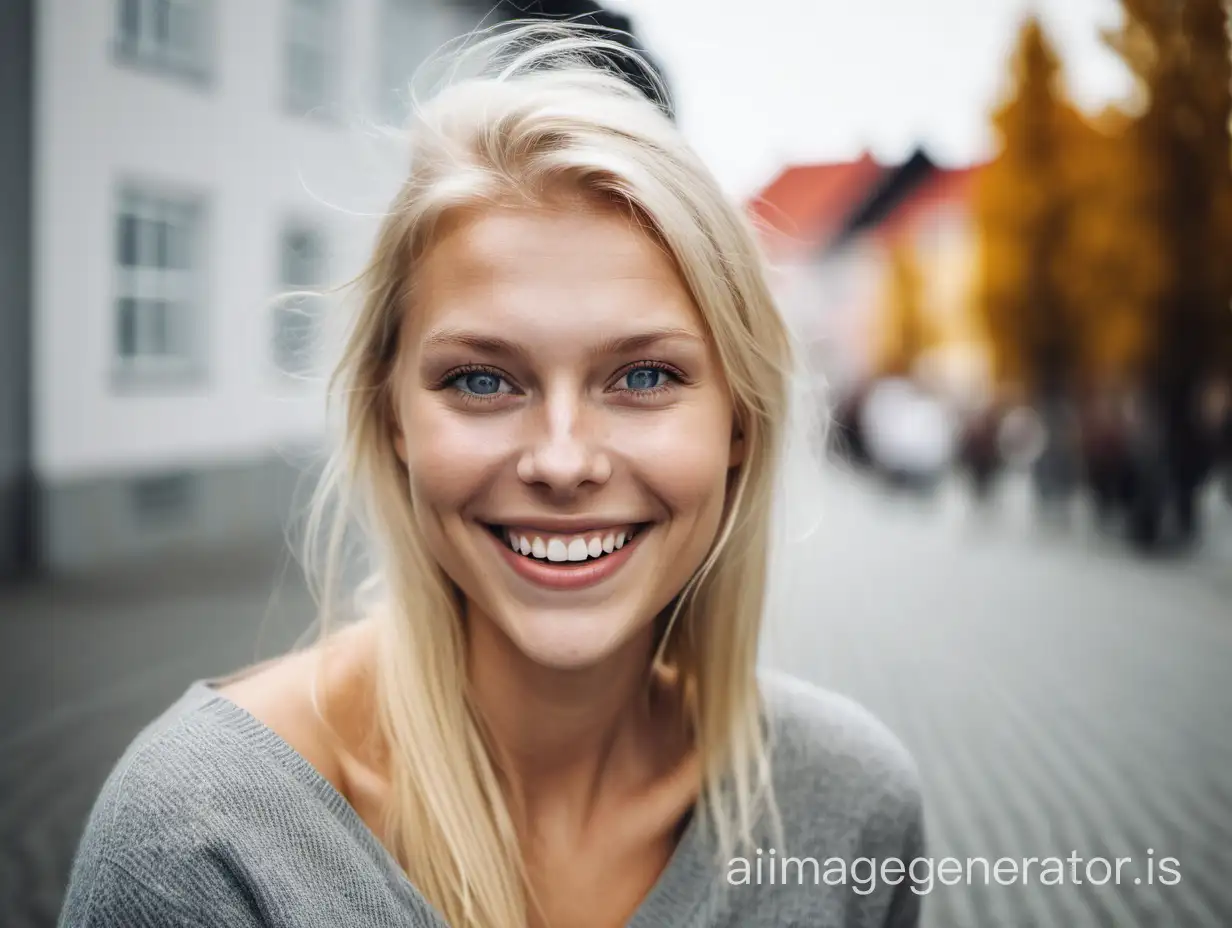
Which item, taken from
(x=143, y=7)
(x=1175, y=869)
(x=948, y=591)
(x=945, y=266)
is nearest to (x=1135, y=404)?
(x=948, y=591)

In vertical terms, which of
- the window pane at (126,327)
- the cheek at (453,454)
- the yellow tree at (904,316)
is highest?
the yellow tree at (904,316)

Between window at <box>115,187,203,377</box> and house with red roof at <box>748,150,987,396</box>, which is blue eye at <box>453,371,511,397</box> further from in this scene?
house with red roof at <box>748,150,987,396</box>

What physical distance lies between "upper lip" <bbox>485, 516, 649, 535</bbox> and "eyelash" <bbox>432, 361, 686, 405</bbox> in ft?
0.43

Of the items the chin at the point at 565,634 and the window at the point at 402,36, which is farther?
the window at the point at 402,36

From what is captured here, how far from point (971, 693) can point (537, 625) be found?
15.8ft

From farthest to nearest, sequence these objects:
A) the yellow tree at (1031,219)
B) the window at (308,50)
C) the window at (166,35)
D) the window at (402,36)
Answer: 1. the yellow tree at (1031,219)
2. the window at (402,36)
3. the window at (308,50)
4. the window at (166,35)

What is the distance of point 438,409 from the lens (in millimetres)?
1142

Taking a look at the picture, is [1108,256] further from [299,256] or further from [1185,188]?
[299,256]

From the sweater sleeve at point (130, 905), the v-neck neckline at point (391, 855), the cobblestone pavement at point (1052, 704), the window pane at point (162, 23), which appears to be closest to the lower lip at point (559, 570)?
the v-neck neckline at point (391, 855)

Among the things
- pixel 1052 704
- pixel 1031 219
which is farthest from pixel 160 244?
pixel 1031 219

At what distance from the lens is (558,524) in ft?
3.69

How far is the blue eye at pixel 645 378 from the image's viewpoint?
→ 116 centimetres

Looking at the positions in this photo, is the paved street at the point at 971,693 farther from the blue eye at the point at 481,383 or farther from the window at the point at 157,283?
the window at the point at 157,283

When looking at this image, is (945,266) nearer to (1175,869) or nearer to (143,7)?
(143,7)
